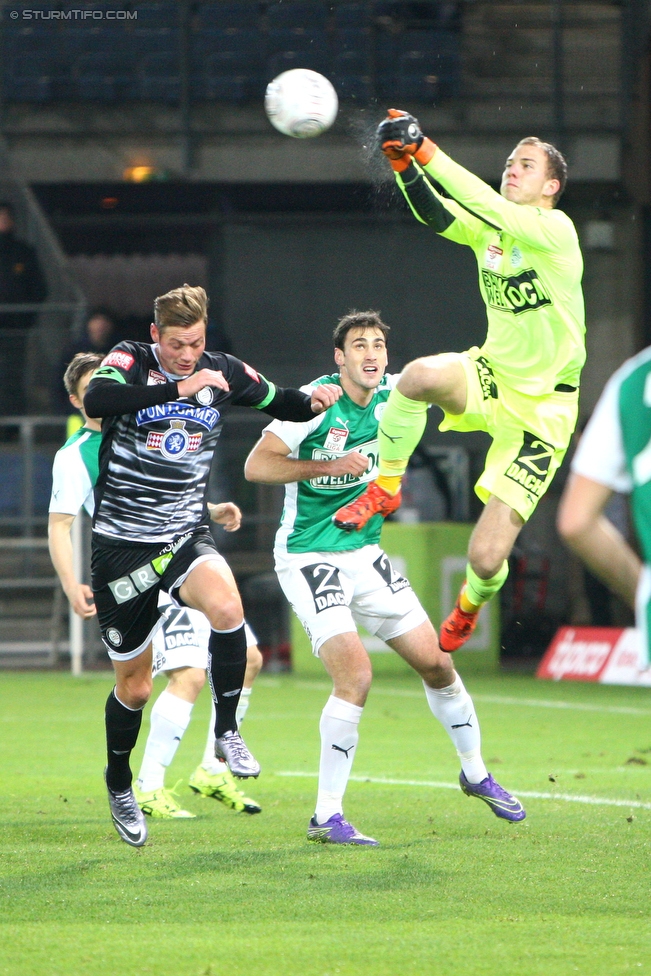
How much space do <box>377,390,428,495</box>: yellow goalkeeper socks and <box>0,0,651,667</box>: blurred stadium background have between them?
9.94 meters

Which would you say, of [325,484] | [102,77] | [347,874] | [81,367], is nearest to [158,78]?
[102,77]

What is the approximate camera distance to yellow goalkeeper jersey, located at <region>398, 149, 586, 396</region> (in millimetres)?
6375

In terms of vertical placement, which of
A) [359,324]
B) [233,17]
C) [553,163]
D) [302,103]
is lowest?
[359,324]

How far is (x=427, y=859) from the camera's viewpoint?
5.23 metres

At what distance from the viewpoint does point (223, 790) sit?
21.6 feet

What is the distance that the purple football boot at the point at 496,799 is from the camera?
5.90 meters

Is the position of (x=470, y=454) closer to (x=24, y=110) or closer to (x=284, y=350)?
(x=284, y=350)

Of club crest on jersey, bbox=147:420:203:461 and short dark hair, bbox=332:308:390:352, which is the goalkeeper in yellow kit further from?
club crest on jersey, bbox=147:420:203:461

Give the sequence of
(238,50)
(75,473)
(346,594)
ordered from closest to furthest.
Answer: (346,594)
(75,473)
(238,50)

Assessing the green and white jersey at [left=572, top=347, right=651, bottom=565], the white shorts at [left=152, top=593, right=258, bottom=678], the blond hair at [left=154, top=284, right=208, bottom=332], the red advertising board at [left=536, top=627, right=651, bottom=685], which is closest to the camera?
the green and white jersey at [left=572, top=347, right=651, bottom=565]

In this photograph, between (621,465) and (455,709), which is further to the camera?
(455,709)

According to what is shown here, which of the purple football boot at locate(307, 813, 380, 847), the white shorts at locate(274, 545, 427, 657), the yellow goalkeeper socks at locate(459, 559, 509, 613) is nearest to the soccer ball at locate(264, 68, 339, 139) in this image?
the white shorts at locate(274, 545, 427, 657)

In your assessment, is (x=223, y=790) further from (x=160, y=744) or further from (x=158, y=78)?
(x=158, y=78)

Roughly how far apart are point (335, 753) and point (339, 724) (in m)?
0.12
